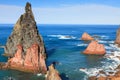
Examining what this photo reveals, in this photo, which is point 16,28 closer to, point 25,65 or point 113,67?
point 25,65

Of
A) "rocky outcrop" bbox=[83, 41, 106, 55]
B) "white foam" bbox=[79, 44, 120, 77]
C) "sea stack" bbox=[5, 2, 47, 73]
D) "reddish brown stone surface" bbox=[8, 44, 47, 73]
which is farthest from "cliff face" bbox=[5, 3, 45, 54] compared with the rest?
"rocky outcrop" bbox=[83, 41, 106, 55]

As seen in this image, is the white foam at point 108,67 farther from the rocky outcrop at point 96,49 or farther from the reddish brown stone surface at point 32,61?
the reddish brown stone surface at point 32,61

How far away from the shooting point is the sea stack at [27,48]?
75.6 meters

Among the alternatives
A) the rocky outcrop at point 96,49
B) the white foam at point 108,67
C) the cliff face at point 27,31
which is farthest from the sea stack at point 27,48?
the rocky outcrop at point 96,49

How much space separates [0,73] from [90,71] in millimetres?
28108

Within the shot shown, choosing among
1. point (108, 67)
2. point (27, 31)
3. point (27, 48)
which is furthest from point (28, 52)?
point (108, 67)

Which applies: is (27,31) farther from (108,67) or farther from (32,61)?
(108,67)

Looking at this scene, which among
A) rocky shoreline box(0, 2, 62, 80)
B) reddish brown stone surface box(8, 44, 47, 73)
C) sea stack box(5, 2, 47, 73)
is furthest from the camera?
sea stack box(5, 2, 47, 73)

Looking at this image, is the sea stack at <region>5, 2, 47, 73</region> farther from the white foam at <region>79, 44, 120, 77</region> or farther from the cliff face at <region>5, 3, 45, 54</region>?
the white foam at <region>79, 44, 120, 77</region>

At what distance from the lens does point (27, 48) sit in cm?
8050

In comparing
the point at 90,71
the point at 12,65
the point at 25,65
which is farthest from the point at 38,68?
the point at 90,71

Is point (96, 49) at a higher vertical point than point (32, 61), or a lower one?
lower

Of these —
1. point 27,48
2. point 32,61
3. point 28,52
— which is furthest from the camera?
point 27,48

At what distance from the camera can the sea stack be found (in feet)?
248
